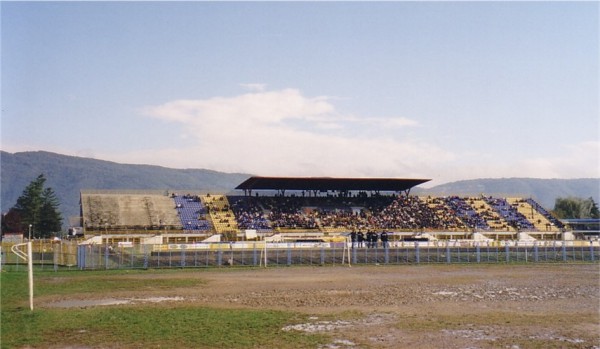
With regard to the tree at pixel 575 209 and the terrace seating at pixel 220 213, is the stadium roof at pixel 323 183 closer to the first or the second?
the terrace seating at pixel 220 213

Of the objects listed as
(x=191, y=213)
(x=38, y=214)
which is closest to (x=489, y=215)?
(x=191, y=213)

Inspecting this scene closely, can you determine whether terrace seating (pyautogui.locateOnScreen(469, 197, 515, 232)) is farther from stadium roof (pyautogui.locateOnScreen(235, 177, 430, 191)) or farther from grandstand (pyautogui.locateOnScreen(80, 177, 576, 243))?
stadium roof (pyautogui.locateOnScreen(235, 177, 430, 191))

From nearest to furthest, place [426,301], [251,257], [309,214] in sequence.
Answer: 1. [426,301]
2. [251,257]
3. [309,214]

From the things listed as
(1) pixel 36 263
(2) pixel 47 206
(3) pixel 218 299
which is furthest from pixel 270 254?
(2) pixel 47 206

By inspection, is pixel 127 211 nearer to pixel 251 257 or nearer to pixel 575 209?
pixel 251 257

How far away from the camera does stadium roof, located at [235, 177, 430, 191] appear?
3351 inches

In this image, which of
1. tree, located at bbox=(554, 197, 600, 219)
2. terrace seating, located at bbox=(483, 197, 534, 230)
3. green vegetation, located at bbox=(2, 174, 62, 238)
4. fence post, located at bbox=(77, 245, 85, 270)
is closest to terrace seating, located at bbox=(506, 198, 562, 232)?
terrace seating, located at bbox=(483, 197, 534, 230)

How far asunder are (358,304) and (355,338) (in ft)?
22.6

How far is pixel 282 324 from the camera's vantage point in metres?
18.4

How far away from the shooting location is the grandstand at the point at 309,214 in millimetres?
74500

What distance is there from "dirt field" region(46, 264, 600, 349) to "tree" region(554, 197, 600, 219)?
11963 centimetres

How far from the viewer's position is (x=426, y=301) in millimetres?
24125

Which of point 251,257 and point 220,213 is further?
point 220,213

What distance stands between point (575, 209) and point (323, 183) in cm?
8987
